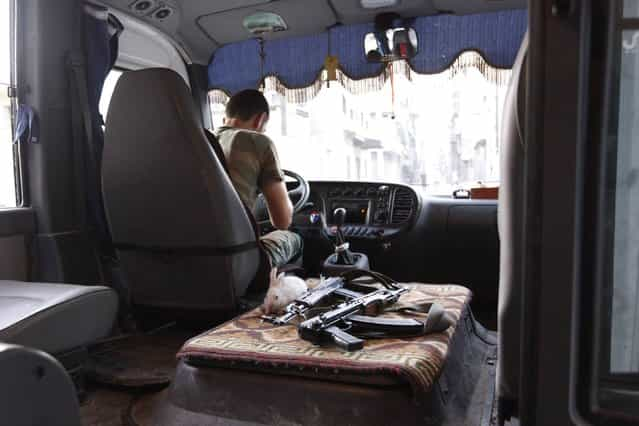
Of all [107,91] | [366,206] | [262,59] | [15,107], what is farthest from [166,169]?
[262,59]

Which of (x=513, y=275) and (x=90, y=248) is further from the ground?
(x=513, y=275)

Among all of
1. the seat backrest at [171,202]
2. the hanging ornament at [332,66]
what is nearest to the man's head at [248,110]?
the seat backrest at [171,202]

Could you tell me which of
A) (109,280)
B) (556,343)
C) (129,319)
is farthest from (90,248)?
(556,343)

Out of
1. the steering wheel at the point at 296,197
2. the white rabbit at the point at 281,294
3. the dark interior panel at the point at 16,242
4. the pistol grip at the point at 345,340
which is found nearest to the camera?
the pistol grip at the point at 345,340

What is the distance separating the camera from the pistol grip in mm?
1537

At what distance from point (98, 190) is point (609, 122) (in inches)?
94.9

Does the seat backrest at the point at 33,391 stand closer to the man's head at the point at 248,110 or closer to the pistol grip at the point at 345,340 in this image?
the pistol grip at the point at 345,340

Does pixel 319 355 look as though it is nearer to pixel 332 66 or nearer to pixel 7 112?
pixel 7 112

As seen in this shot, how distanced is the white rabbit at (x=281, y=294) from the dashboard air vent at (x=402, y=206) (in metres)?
1.13

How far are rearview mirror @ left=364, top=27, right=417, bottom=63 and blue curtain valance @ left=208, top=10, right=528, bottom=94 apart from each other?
1.8 inches

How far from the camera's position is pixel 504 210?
0.93 meters

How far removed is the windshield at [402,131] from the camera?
2.97 meters

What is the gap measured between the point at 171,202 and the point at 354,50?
5.29 ft

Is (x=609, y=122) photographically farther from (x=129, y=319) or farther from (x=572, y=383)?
(x=129, y=319)
